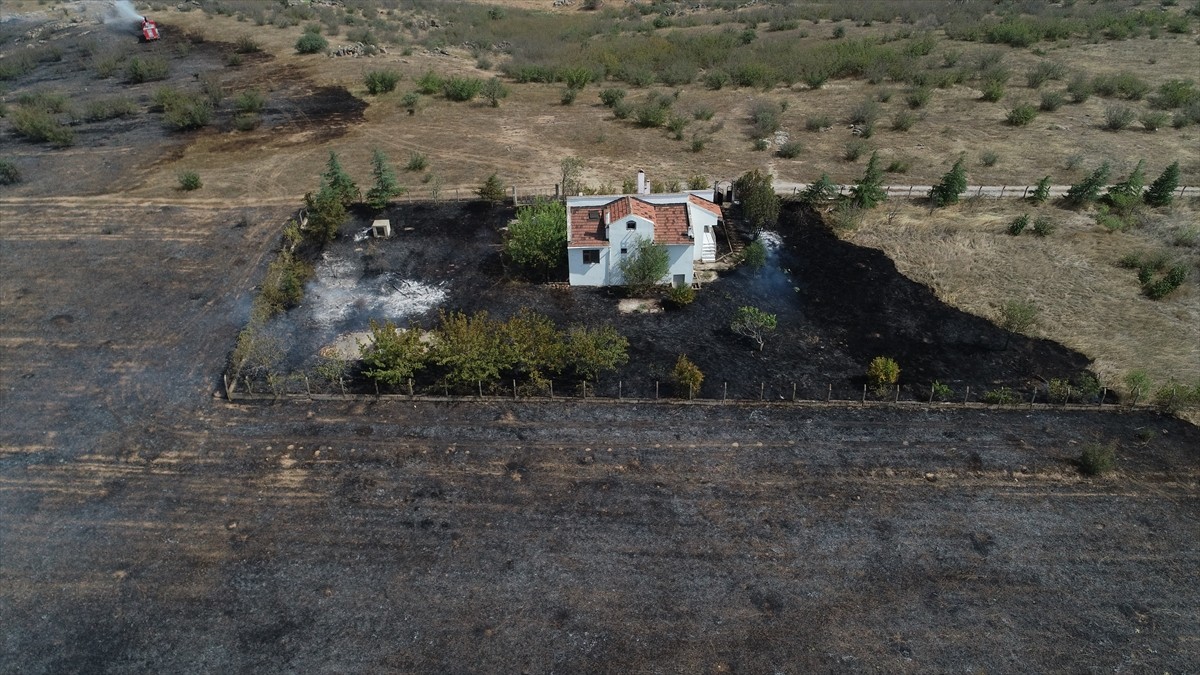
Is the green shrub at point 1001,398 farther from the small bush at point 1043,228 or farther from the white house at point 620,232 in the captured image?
the small bush at point 1043,228

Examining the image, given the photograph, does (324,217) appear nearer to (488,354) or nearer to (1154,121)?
(488,354)

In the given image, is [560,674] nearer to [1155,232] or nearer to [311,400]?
[311,400]

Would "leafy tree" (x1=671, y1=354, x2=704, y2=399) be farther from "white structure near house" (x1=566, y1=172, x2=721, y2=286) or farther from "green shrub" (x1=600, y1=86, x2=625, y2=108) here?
Result: "green shrub" (x1=600, y1=86, x2=625, y2=108)

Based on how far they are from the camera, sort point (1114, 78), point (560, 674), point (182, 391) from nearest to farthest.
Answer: point (560, 674), point (182, 391), point (1114, 78)

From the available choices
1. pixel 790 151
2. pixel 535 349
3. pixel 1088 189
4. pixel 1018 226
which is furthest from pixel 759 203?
pixel 1088 189

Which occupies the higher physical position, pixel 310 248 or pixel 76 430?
pixel 310 248

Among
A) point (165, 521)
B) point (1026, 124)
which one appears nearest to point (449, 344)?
point (165, 521)

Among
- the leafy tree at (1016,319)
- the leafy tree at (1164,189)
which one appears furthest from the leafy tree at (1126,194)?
the leafy tree at (1016,319)
